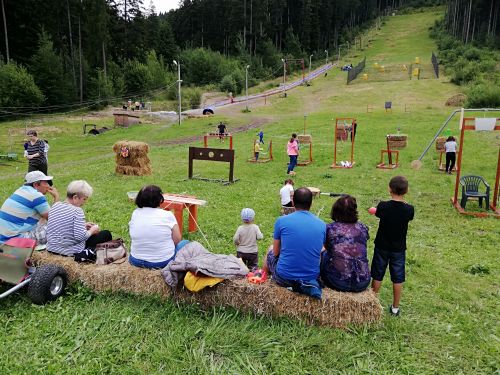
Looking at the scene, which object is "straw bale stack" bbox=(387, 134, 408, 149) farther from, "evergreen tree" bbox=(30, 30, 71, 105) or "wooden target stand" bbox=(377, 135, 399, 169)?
"evergreen tree" bbox=(30, 30, 71, 105)

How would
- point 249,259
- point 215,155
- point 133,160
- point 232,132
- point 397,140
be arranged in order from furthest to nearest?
point 232,132, point 397,140, point 133,160, point 215,155, point 249,259

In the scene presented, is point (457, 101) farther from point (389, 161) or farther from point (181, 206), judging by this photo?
point (181, 206)

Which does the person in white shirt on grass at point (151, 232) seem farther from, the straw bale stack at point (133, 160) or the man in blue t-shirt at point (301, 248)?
the straw bale stack at point (133, 160)

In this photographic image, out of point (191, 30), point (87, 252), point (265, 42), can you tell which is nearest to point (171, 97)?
point (265, 42)

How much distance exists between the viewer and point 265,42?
79062 mm

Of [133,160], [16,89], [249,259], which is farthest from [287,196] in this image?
[16,89]

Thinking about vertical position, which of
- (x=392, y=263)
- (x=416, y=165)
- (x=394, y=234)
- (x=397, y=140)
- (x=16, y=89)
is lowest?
(x=416, y=165)

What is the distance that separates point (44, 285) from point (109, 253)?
0.88 meters

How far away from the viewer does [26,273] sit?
511cm

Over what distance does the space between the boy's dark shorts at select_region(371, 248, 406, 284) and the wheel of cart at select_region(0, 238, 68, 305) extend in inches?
156

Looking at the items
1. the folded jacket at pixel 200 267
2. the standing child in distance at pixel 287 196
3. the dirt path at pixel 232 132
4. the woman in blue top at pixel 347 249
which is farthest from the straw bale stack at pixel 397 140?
the folded jacket at pixel 200 267

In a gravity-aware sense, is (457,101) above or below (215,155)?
above

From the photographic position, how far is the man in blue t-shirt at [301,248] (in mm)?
4543

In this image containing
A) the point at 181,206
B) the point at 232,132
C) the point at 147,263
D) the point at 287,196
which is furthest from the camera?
the point at 232,132
